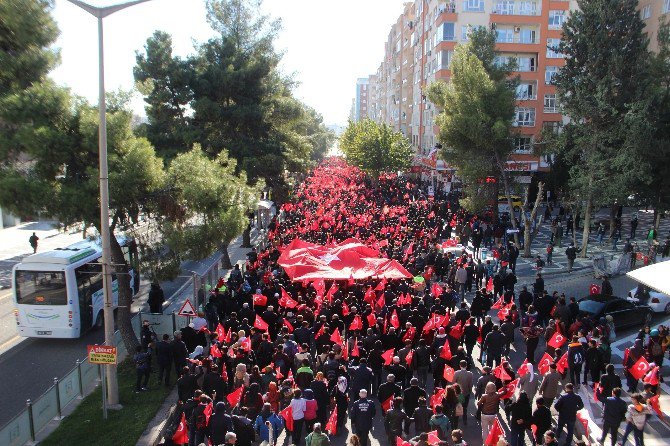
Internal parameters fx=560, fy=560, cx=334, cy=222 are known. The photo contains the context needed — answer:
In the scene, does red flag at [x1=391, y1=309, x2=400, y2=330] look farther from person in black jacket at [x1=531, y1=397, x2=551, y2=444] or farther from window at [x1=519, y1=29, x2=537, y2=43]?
window at [x1=519, y1=29, x2=537, y2=43]

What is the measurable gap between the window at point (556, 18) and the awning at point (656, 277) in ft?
135

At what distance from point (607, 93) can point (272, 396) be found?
22.5 meters

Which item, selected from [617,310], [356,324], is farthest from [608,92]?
[356,324]

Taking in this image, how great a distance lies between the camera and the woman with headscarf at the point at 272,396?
1045 cm

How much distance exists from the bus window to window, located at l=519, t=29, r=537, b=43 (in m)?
45.1

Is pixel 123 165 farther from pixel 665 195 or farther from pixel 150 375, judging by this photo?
pixel 665 195

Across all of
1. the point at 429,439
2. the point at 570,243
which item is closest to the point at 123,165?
the point at 429,439

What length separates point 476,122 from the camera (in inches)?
1117

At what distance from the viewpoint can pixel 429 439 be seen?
851 cm

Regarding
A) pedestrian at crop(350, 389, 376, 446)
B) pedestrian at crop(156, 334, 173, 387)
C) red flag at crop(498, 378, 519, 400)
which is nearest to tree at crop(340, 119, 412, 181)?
pedestrian at crop(156, 334, 173, 387)

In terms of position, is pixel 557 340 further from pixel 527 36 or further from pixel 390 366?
pixel 527 36

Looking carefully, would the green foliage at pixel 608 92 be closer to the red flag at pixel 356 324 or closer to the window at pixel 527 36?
the red flag at pixel 356 324

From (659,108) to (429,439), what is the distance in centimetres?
2416

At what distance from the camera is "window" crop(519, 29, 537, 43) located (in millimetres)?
49375
